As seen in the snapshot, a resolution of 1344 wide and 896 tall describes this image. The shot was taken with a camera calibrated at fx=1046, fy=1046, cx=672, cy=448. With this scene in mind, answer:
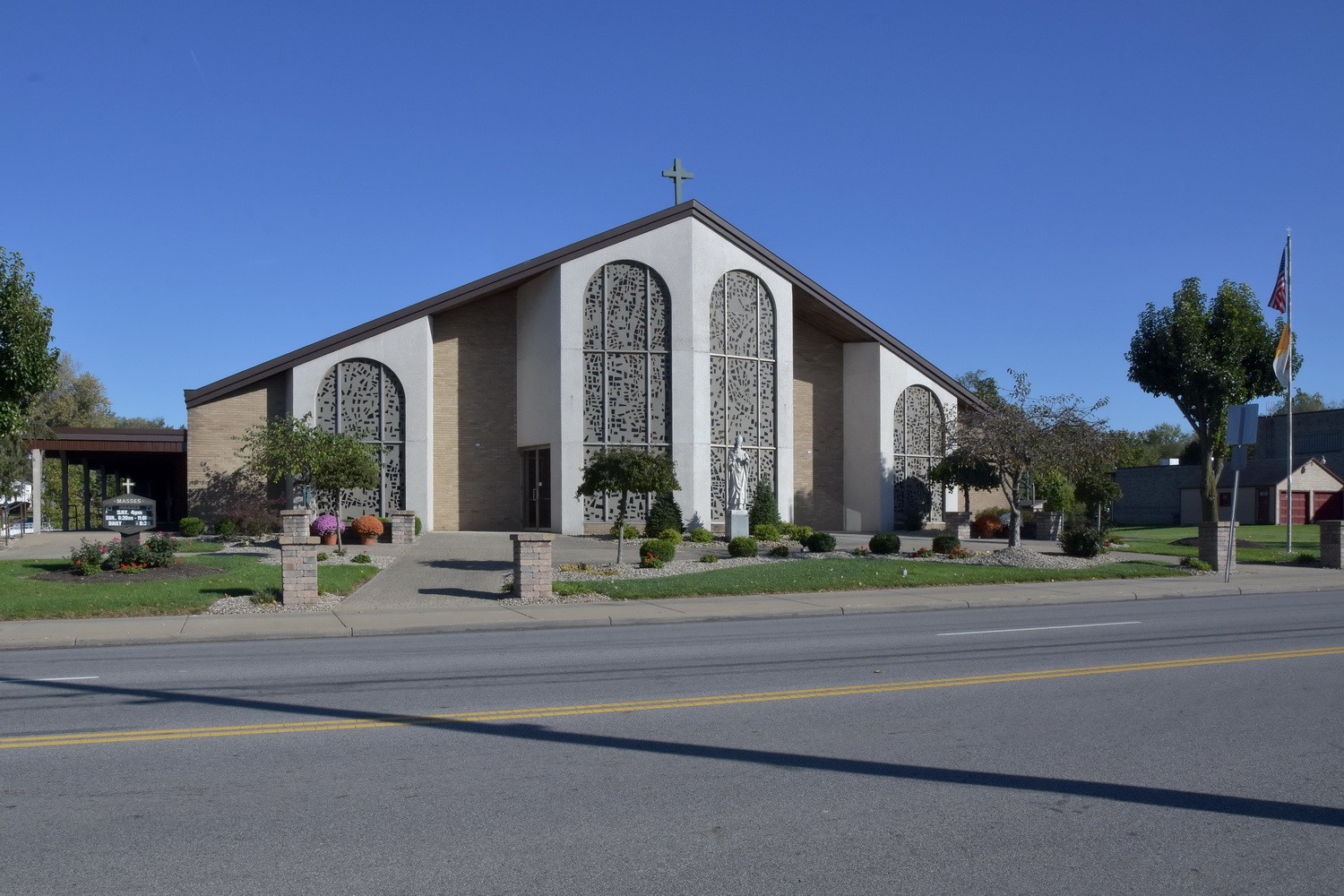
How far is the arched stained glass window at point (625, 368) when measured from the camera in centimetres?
3231

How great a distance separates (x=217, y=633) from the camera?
13.2 metres

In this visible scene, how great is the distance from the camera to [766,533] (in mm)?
30172

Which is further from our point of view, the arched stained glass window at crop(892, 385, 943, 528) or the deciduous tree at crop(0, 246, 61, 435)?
the arched stained glass window at crop(892, 385, 943, 528)

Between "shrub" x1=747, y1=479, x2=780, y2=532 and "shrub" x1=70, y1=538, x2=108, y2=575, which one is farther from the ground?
"shrub" x1=747, y1=479, x2=780, y2=532

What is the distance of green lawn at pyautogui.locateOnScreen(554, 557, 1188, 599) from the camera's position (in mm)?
18219

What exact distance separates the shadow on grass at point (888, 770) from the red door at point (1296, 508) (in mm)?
53460

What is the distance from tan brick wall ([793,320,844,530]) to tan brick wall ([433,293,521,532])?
33.5ft

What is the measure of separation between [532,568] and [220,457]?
702 inches

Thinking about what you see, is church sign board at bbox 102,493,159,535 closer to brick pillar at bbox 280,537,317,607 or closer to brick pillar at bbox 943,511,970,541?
brick pillar at bbox 280,537,317,607

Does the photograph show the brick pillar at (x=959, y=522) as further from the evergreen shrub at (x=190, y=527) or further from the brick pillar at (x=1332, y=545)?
the evergreen shrub at (x=190, y=527)

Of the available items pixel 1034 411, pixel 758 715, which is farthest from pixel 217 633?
pixel 1034 411

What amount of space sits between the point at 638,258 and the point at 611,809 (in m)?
28.3

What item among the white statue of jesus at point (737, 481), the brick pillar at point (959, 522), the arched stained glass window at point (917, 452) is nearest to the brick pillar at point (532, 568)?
the white statue of jesus at point (737, 481)

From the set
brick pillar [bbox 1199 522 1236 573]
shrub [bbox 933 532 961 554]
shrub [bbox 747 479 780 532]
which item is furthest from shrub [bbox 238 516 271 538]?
brick pillar [bbox 1199 522 1236 573]
